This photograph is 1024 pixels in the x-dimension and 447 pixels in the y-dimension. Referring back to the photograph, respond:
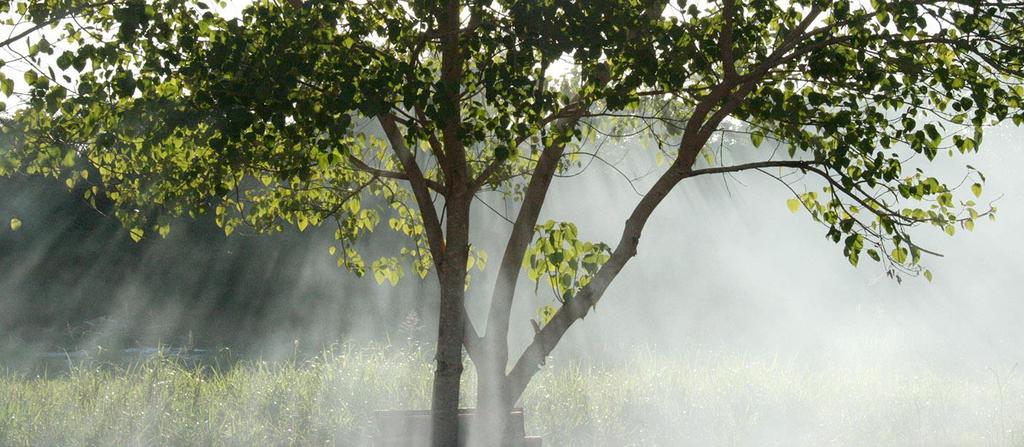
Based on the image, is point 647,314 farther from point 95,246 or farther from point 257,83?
point 257,83

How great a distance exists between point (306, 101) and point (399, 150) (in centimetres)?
118

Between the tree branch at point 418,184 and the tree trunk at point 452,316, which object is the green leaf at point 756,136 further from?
the tree branch at point 418,184

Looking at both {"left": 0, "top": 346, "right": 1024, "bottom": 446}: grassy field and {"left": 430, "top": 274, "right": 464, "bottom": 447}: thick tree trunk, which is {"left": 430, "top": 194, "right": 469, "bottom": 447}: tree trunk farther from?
{"left": 0, "top": 346, "right": 1024, "bottom": 446}: grassy field

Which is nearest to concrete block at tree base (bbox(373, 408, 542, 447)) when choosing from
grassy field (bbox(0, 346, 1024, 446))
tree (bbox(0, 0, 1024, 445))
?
tree (bbox(0, 0, 1024, 445))

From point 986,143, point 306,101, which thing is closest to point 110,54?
point 306,101

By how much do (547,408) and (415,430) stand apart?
257 cm

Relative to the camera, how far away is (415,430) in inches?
200

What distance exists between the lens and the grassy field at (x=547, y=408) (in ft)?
22.7

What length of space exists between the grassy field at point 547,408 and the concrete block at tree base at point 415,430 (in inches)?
69.9

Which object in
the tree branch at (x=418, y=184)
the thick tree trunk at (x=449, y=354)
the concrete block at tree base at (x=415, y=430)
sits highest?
the tree branch at (x=418, y=184)

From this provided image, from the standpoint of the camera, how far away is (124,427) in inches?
267

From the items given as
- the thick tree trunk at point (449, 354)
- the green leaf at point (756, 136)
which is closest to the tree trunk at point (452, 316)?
the thick tree trunk at point (449, 354)

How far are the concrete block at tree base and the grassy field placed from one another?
1.77 metres

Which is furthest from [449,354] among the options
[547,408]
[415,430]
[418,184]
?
[547,408]
